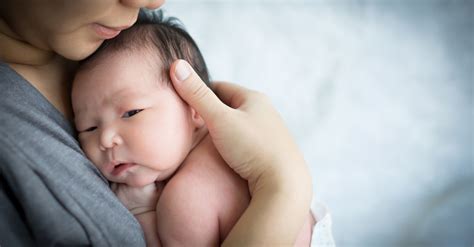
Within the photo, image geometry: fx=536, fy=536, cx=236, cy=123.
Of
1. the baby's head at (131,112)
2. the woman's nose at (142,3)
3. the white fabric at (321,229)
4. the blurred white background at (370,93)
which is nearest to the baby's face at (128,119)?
the baby's head at (131,112)

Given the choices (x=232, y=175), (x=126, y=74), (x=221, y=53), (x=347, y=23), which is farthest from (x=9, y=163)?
(x=347, y=23)

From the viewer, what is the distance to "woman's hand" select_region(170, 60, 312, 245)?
0.76 metres

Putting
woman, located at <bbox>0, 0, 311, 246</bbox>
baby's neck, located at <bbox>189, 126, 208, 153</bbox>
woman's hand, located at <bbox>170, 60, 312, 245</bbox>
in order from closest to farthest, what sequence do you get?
woman, located at <bbox>0, 0, 311, 246</bbox> < woman's hand, located at <bbox>170, 60, 312, 245</bbox> < baby's neck, located at <bbox>189, 126, 208, 153</bbox>

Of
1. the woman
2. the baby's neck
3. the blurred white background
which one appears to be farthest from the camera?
the blurred white background

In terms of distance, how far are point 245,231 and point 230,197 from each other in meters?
0.08

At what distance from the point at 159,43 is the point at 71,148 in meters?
0.22

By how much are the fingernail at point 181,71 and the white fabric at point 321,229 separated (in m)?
0.35

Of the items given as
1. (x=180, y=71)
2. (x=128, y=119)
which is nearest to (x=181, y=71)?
(x=180, y=71)

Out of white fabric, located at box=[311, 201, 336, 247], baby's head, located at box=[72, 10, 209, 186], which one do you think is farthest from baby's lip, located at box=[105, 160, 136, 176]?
white fabric, located at box=[311, 201, 336, 247]

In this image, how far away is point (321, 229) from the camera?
940 millimetres

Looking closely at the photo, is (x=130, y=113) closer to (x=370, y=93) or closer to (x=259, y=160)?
(x=259, y=160)

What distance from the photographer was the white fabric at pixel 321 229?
0.92 meters

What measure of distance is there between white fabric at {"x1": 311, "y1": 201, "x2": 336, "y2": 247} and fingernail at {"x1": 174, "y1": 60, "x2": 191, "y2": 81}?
352 mm

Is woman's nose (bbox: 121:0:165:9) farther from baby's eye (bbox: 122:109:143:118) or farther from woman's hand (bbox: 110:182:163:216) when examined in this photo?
woman's hand (bbox: 110:182:163:216)
